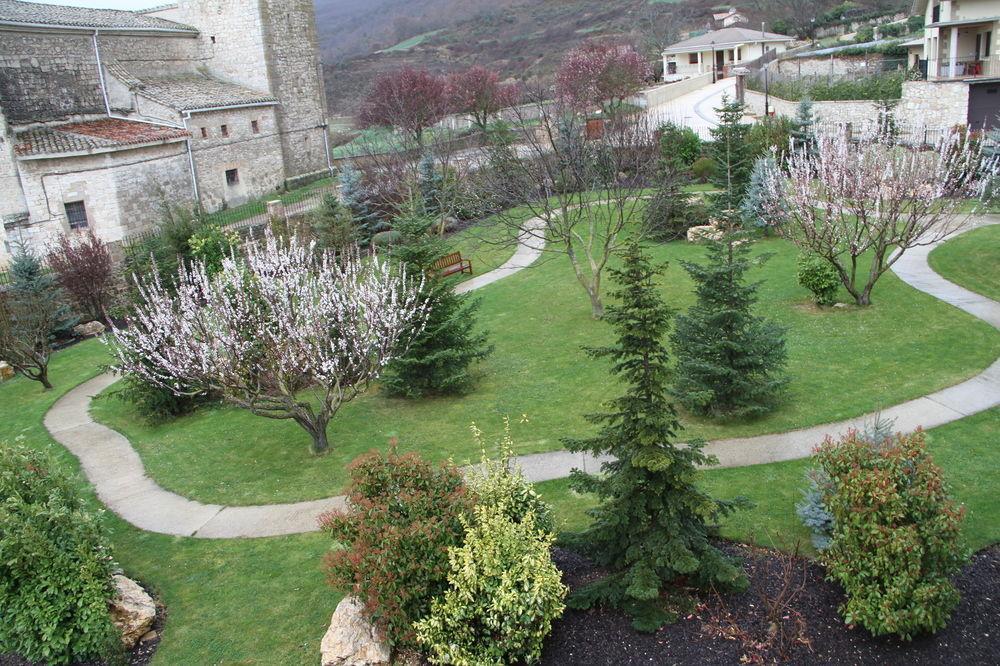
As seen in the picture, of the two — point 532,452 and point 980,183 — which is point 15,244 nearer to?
point 532,452

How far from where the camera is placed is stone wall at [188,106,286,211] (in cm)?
2839

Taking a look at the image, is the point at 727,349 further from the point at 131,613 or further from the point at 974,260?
the point at 974,260

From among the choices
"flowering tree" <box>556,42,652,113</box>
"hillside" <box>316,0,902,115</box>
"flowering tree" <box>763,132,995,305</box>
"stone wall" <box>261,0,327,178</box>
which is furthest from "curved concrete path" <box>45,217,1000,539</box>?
"hillside" <box>316,0,902,115</box>

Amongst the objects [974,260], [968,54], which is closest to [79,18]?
[974,260]

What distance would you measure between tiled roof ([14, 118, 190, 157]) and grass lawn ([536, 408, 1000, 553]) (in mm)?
20726

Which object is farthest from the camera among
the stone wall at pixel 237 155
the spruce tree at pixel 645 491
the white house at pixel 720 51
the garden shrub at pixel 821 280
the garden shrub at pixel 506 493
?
the white house at pixel 720 51

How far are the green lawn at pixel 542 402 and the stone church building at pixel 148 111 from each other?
39.3ft

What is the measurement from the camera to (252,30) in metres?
31.7

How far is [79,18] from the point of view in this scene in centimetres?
2775

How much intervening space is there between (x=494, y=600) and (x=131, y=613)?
368 centimetres

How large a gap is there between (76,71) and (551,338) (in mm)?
21280

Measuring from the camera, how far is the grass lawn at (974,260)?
15648 mm

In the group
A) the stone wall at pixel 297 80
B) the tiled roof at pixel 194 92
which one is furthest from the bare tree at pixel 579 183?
the stone wall at pixel 297 80

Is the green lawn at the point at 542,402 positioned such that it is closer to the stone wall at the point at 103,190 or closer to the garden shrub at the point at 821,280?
the garden shrub at the point at 821,280
